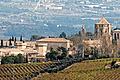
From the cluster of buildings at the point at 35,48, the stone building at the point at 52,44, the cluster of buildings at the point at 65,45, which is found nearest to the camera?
the cluster of buildings at the point at 65,45

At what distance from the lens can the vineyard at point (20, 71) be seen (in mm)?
47109

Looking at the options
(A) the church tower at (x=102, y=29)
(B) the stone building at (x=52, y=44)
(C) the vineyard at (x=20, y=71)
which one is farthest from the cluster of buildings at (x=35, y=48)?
(C) the vineyard at (x=20, y=71)

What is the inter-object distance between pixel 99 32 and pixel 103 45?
69.8 ft

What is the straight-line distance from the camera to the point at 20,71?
2000 inches

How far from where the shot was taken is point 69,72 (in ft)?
147

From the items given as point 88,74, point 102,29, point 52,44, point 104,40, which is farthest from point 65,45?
point 88,74

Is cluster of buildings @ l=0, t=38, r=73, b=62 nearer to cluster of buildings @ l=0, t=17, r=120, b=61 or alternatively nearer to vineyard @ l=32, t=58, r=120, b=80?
cluster of buildings @ l=0, t=17, r=120, b=61

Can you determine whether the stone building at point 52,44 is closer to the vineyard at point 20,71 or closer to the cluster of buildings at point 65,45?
the cluster of buildings at point 65,45

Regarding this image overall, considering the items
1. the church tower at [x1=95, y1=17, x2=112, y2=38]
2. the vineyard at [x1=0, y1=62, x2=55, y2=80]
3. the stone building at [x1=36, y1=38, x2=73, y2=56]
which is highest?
the vineyard at [x1=0, y1=62, x2=55, y2=80]

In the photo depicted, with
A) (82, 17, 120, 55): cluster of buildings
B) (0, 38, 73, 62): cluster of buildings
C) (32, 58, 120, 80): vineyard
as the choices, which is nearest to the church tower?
(82, 17, 120, 55): cluster of buildings

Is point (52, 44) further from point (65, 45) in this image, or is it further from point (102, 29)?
point (102, 29)

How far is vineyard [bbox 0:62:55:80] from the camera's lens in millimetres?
47109

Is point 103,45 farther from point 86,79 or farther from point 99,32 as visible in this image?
point 86,79

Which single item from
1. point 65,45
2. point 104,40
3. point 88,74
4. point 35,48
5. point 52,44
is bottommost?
point 52,44
